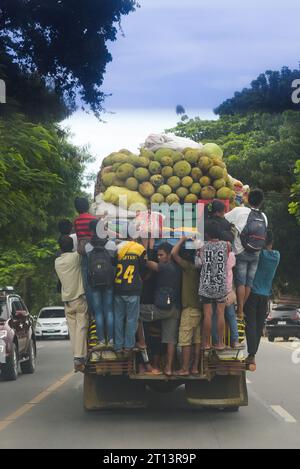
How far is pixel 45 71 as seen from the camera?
23828 mm

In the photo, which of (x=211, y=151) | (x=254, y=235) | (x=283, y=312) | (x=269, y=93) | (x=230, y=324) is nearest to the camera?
(x=230, y=324)

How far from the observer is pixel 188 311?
454 inches

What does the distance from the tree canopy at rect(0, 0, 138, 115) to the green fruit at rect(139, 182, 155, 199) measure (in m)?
10.8

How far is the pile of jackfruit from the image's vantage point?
13023mm

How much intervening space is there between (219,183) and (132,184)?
120cm

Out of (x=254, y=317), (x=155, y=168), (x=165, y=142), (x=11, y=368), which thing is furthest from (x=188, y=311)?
(x=11, y=368)

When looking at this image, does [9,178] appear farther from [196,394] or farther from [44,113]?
[196,394]

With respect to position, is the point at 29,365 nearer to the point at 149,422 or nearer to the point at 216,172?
the point at 216,172

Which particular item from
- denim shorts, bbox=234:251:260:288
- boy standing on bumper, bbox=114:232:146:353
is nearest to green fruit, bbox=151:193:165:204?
boy standing on bumper, bbox=114:232:146:353

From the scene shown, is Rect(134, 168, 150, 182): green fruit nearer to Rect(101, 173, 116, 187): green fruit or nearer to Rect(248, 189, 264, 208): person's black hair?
Rect(101, 173, 116, 187): green fruit

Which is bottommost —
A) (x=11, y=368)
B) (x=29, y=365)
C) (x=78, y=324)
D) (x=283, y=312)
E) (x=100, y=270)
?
(x=283, y=312)

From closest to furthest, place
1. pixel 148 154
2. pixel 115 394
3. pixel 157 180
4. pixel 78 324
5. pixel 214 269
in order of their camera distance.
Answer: pixel 214 269 < pixel 78 324 < pixel 115 394 < pixel 157 180 < pixel 148 154

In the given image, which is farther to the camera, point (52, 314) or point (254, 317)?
point (52, 314)

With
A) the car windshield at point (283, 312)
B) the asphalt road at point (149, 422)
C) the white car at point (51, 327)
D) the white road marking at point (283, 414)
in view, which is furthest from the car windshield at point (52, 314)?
the white road marking at point (283, 414)
